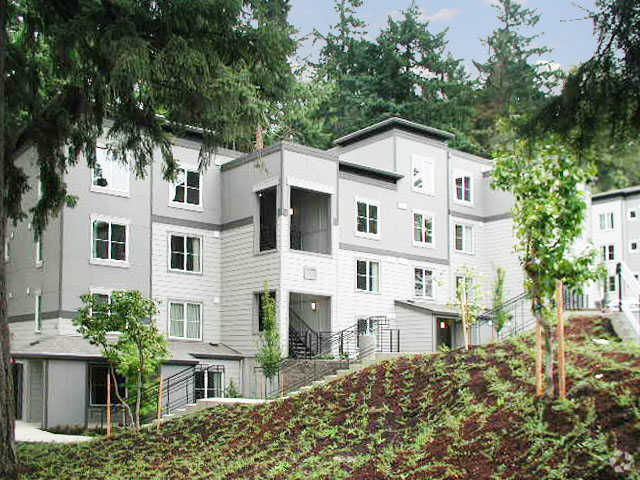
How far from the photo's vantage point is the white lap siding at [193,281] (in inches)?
1163

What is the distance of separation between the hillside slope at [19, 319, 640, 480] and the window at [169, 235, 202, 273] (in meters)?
10.8

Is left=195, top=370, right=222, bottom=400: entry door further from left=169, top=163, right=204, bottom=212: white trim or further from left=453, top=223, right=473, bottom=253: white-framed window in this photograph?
left=453, top=223, right=473, bottom=253: white-framed window

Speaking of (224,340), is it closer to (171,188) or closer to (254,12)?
(171,188)

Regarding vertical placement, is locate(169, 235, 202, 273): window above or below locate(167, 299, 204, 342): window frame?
above

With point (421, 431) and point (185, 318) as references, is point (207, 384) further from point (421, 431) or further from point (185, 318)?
point (421, 431)

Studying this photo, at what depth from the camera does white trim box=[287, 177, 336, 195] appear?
95.3 feet

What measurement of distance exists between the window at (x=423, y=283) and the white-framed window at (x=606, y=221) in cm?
2254

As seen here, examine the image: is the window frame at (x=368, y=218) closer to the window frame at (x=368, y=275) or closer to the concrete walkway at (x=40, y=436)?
the window frame at (x=368, y=275)

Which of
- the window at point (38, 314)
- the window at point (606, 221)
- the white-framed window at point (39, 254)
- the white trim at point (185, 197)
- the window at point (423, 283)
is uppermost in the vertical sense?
the window at point (606, 221)

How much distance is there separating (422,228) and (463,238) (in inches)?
121

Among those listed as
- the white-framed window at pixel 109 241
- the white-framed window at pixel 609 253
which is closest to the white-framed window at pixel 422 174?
the white-framed window at pixel 109 241

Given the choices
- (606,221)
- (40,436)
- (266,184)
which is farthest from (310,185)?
(606,221)

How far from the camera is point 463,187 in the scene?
37.2 m

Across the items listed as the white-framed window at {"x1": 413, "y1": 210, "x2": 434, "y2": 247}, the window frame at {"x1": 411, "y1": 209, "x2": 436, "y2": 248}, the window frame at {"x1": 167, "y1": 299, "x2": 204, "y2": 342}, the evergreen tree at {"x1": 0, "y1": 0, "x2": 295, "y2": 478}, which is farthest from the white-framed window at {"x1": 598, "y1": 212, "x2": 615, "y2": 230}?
the evergreen tree at {"x1": 0, "y1": 0, "x2": 295, "y2": 478}
